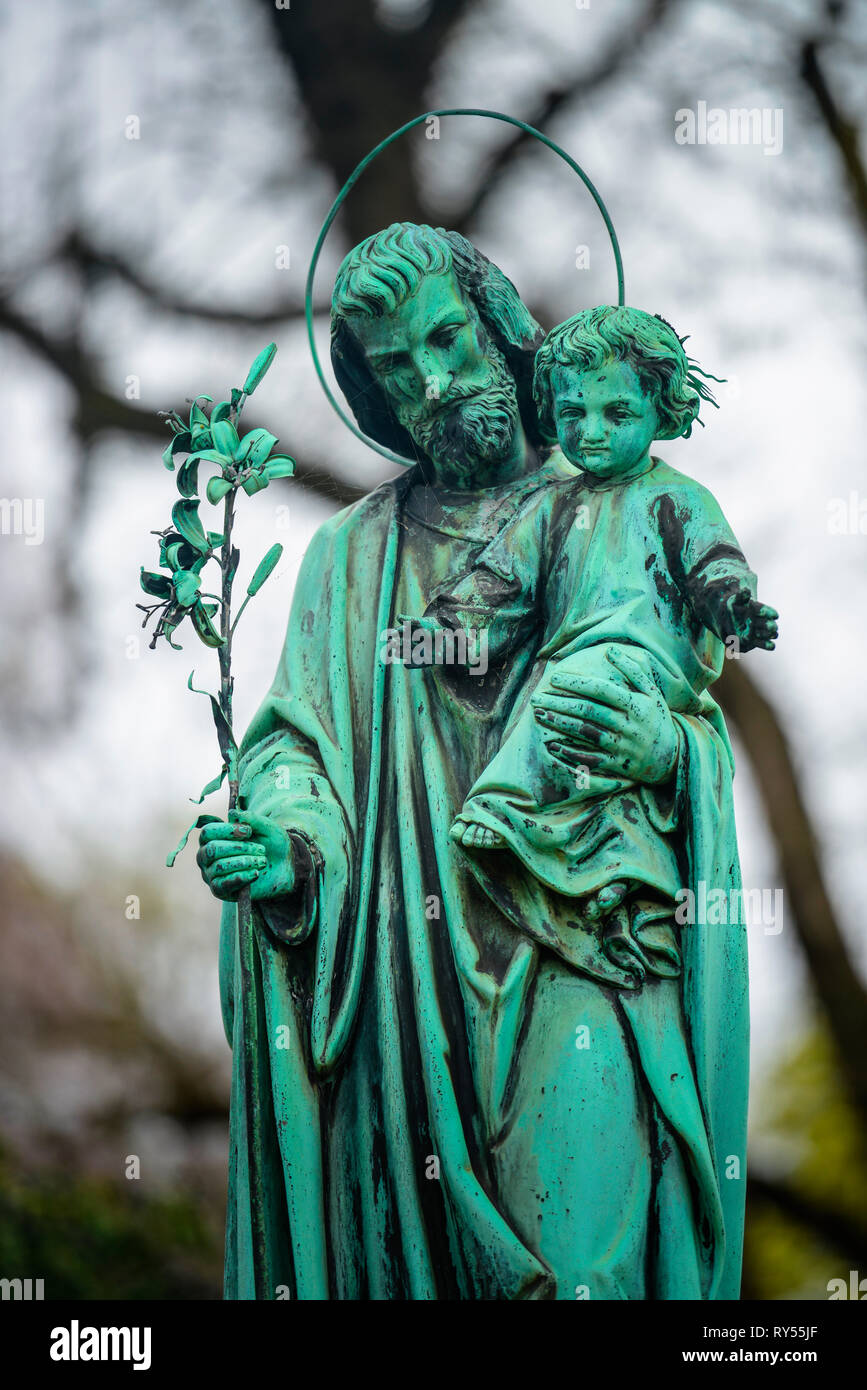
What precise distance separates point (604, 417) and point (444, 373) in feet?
1.15

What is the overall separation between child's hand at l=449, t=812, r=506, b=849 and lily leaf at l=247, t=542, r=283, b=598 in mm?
473

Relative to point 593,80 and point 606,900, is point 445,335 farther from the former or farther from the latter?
point 593,80

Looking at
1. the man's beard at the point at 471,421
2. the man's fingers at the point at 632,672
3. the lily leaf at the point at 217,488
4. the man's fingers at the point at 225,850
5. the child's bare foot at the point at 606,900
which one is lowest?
the child's bare foot at the point at 606,900

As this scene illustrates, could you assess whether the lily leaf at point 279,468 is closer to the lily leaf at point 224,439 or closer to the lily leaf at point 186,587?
the lily leaf at point 224,439

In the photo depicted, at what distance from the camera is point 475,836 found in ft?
9.98

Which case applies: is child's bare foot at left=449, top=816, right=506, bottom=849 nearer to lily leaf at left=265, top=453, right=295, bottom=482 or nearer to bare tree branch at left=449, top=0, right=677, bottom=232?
lily leaf at left=265, top=453, right=295, bottom=482

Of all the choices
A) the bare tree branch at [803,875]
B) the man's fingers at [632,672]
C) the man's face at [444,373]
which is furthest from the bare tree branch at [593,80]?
the man's fingers at [632,672]

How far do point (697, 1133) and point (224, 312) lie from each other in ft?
15.9

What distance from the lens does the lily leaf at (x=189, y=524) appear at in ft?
10.0

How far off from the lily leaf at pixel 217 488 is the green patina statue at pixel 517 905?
14.9 inches

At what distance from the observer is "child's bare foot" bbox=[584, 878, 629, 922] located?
3.00 metres

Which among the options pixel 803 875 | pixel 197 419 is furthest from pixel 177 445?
pixel 803 875

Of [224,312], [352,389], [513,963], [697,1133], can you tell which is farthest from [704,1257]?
[224,312]

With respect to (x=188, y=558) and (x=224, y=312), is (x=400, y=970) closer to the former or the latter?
(x=188, y=558)
